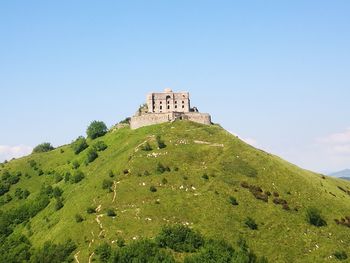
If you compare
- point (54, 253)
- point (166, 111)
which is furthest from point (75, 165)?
point (54, 253)

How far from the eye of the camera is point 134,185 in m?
127

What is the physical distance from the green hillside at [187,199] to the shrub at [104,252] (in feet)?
5.56

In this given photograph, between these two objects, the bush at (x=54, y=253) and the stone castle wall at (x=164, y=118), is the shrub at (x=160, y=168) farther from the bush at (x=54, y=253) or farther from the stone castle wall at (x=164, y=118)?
the stone castle wall at (x=164, y=118)

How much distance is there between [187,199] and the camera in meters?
Answer: 122

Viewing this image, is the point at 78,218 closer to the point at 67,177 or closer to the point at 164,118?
the point at 67,177

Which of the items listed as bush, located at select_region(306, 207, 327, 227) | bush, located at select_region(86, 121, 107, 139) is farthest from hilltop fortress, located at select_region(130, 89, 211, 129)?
bush, located at select_region(306, 207, 327, 227)

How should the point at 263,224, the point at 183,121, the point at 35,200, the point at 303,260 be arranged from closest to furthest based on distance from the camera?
the point at 303,260 → the point at 263,224 → the point at 35,200 → the point at 183,121

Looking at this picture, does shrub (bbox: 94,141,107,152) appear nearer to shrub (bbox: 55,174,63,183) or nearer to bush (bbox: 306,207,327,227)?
shrub (bbox: 55,174,63,183)

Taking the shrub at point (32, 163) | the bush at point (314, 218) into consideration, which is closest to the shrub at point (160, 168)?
the bush at point (314, 218)

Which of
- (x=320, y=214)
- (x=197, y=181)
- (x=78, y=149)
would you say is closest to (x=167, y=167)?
(x=197, y=181)

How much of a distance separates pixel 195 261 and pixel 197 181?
102 feet

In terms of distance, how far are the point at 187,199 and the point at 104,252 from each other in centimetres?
2643

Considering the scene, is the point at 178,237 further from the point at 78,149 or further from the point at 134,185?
the point at 78,149

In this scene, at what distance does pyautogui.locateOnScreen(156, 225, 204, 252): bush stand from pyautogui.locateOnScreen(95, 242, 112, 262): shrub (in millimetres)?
10124
